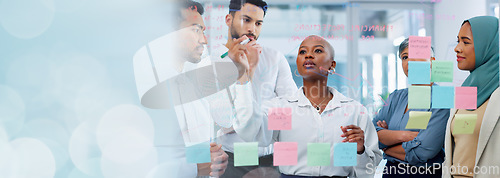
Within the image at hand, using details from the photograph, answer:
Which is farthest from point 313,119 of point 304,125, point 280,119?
point 280,119

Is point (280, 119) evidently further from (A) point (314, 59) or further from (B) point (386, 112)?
(B) point (386, 112)

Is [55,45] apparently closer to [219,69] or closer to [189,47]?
[189,47]

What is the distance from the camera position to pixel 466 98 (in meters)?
2.01

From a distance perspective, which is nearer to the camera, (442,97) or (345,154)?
(345,154)

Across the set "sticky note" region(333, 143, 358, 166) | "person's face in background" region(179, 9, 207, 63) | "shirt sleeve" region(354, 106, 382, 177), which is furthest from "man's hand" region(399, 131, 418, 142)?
"person's face in background" region(179, 9, 207, 63)

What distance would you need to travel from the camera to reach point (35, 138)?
1956mm

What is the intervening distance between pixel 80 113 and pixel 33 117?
223 millimetres

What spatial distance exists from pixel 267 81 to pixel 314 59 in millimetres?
244

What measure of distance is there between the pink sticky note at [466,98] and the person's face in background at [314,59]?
67cm

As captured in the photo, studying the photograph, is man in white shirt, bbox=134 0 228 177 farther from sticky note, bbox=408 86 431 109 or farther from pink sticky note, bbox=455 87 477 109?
pink sticky note, bbox=455 87 477 109

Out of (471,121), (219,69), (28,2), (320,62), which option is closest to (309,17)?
(320,62)

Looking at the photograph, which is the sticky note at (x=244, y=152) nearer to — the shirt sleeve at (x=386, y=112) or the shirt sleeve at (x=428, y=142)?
the shirt sleeve at (x=386, y=112)

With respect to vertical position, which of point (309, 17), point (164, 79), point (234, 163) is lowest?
point (234, 163)

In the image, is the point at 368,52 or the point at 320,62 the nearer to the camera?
the point at 320,62
